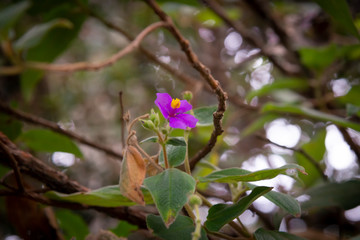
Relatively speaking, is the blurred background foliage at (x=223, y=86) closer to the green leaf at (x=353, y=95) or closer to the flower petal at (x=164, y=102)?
the green leaf at (x=353, y=95)

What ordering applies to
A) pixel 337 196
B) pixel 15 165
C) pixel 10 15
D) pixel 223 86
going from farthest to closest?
pixel 223 86
pixel 10 15
pixel 337 196
pixel 15 165

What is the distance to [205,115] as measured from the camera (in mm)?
554

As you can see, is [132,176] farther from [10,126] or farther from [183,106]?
[10,126]

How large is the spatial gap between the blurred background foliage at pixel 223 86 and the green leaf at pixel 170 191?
0.22 meters

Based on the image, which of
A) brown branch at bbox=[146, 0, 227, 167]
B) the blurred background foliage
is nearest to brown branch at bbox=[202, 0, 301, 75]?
the blurred background foliage

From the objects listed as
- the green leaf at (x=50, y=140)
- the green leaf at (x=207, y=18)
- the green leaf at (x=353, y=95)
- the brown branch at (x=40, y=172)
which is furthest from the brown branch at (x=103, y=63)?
the green leaf at (x=207, y=18)

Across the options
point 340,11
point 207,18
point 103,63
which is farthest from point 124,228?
point 207,18

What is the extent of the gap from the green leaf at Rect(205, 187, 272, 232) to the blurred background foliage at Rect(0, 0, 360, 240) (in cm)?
16

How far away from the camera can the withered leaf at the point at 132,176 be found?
437 mm

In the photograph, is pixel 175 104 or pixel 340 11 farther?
pixel 340 11

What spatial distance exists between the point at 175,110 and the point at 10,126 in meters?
0.49

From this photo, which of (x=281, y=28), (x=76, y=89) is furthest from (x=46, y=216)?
(x=76, y=89)

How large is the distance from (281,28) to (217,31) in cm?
63

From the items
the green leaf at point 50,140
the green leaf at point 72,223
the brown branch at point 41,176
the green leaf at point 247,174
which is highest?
the green leaf at point 247,174
